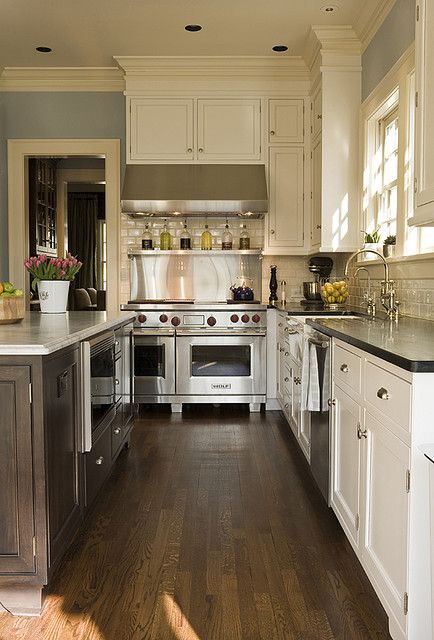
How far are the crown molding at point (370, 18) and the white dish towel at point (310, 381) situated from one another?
7.63 ft

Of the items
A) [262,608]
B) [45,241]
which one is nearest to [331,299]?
[262,608]

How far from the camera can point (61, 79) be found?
5.89 meters

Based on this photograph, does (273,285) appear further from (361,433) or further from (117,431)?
(361,433)

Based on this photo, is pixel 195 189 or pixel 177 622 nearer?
pixel 177 622

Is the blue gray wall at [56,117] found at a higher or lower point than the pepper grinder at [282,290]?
higher

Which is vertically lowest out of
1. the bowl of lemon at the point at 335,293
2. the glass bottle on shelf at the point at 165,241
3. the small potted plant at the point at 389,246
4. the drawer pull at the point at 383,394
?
the drawer pull at the point at 383,394

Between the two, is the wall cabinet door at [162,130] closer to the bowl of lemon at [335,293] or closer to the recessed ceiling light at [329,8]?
the recessed ceiling light at [329,8]

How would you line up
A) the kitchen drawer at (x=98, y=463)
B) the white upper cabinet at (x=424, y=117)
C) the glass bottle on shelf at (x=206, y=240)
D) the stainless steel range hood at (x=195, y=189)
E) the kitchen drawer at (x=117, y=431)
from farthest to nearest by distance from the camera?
1. the glass bottle on shelf at (x=206, y=240)
2. the stainless steel range hood at (x=195, y=189)
3. the kitchen drawer at (x=117, y=431)
4. the kitchen drawer at (x=98, y=463)
5. the white upper cabinet at (x=424, y=117)

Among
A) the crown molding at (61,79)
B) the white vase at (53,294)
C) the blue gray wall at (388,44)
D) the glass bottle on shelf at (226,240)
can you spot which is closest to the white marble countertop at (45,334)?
the white vase at (53,294)

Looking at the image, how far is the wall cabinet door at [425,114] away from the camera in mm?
2574

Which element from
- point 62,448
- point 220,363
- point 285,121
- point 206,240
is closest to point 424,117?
point 62,448

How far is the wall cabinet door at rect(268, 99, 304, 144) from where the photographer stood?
18.7 ft

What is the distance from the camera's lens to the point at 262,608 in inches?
85.4

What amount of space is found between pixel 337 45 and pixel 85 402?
11.9ft
